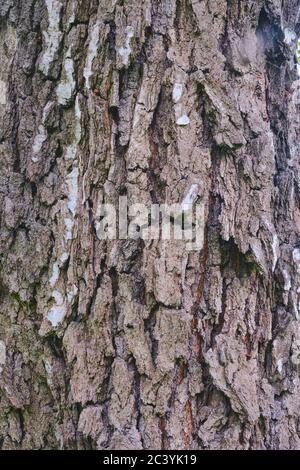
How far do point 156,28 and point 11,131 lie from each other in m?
0.38

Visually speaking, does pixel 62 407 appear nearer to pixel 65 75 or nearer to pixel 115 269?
pixel 115 269

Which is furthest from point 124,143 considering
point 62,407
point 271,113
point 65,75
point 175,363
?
point 62,407

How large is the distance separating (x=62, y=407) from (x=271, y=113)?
77 centimetres

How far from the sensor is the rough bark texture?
3.46ft

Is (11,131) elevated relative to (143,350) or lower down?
elevated

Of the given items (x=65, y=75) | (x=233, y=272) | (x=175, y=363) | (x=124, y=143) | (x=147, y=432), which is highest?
(x=65, y=75)

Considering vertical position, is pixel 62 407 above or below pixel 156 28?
below

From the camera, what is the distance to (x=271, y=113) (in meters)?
1.17

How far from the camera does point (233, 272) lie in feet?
3.60

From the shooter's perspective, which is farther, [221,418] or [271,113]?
[271,113]

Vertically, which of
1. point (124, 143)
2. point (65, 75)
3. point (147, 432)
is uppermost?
point (65, 75)

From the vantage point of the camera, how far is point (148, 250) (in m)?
1.07

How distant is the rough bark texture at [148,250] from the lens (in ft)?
3.46

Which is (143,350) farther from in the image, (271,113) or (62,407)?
(271,113)
